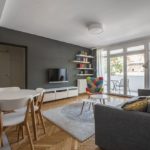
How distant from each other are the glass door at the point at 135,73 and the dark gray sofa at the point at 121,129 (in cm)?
413

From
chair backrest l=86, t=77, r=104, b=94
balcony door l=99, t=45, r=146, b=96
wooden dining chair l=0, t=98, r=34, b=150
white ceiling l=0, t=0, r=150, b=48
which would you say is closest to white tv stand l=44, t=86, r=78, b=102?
chair backrest l=86, t=77, r=104, b=94

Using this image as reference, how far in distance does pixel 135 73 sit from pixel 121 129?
437cm

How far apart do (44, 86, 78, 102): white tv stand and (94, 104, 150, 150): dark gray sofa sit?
3054 mm

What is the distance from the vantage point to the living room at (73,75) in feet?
5.31

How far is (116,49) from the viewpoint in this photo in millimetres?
5723

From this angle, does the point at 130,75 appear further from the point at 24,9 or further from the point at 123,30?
the point at 24,9

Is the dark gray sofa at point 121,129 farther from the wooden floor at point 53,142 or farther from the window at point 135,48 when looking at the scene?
the window at point 135,48

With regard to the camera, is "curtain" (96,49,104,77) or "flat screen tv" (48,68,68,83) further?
"curtain" (96,49,104,77)

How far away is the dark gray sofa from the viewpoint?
1.31 meters

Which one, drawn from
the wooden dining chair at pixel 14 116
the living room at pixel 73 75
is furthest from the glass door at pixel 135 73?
the wooden dining chair at pixel 14 116

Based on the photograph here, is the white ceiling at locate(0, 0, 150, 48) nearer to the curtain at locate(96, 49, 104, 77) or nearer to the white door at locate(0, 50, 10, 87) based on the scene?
the white door at locate(0, 50, 10, 87)

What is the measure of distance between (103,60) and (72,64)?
1.66 m

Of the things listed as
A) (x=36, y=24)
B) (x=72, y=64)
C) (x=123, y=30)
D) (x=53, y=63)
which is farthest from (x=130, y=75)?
(x=36, y=24)

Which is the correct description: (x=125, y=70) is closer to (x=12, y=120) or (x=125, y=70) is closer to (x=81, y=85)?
(x=81, y=85)
